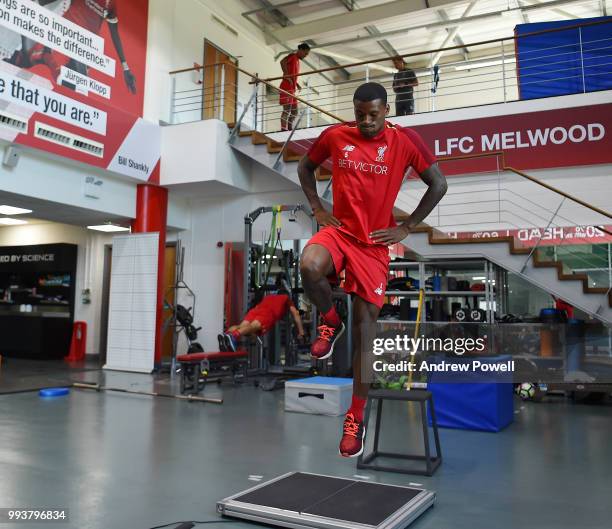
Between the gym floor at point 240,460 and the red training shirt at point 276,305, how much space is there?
1.47 metres

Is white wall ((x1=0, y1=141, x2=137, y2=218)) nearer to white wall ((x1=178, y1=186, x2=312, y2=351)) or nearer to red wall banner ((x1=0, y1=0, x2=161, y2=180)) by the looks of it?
red wall banner ((x1=0, y1=0, x2=161, y2=180))

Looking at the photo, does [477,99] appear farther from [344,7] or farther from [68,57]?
[68,57]

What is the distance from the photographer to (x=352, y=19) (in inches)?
405

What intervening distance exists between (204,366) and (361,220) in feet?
15.8

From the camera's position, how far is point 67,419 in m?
4.89

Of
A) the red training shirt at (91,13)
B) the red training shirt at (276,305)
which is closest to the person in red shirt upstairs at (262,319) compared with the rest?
the red training shirt at (276,305)

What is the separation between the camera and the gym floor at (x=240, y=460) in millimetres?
2752

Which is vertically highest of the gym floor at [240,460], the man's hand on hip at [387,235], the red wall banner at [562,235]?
the red wall banner at [562,235]

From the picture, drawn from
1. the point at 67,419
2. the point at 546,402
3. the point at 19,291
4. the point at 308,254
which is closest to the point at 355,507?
the point at 308,254

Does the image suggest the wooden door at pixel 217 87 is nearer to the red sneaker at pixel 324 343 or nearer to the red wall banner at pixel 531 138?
the red wall banner at pixel 531 138

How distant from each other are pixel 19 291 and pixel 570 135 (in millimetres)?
10373

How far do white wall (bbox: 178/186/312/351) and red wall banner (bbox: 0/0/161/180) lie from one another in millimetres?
1455

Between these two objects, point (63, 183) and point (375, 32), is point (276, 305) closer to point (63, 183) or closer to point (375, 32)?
point (63, 183)

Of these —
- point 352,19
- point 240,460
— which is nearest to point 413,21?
point 352,19
